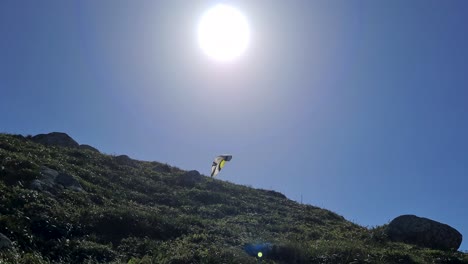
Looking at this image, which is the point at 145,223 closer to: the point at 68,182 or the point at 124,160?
the point at 68,182

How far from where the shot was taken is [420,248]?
21422 mm

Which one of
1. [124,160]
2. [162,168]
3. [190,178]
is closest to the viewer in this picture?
[190,178]

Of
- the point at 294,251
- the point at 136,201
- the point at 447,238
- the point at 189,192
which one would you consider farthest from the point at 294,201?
the point at 294,251

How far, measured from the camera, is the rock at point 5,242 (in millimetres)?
11453

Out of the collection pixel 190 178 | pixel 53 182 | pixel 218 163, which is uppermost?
pixel 218 163

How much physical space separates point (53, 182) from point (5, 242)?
713cm

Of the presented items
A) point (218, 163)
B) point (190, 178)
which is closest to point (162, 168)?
point (190, 178)

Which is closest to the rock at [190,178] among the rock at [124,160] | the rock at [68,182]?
the rock at [124,160]

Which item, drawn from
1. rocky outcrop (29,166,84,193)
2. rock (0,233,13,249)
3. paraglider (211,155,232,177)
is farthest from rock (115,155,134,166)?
rock (0,233,13,249)

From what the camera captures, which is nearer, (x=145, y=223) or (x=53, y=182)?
(x=145, y=223)

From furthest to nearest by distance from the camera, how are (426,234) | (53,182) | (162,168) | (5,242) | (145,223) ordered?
(162,168)
(426,234)
(53,182)
(145,223)
(5,242)

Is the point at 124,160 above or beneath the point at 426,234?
above

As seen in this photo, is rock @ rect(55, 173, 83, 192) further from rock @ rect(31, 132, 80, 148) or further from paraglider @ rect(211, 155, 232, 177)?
paraglider @ rect(211, 155, 232, 177)

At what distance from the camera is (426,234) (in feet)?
77.2
